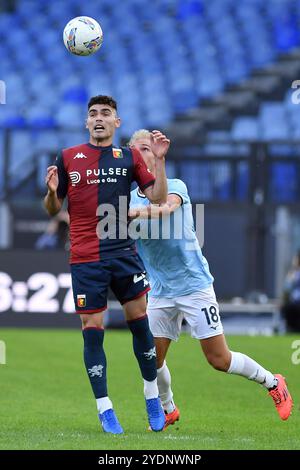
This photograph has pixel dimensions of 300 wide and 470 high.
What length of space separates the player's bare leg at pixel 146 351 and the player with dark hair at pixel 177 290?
33 centimetres

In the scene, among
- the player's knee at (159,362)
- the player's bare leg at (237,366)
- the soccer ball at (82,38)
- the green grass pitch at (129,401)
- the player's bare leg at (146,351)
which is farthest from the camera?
the soccer ball at (82,38)

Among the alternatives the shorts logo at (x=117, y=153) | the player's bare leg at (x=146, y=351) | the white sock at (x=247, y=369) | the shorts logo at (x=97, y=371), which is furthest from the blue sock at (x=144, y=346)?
the shorts logo at (x=117, y=153)

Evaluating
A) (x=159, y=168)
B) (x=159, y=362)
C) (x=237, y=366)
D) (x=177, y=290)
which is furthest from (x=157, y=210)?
(x=237, y=366)

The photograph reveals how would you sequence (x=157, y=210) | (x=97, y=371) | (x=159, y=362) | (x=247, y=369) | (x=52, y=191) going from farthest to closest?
(x=159, y=362) < (x=247, y=369) < (x=157, y=210) < (x=97, y=371) < (x=52, y=191)

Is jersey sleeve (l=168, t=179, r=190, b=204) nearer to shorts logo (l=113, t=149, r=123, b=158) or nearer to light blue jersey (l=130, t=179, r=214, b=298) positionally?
light blue jersey (l=130, t=179, r=214, b=298)

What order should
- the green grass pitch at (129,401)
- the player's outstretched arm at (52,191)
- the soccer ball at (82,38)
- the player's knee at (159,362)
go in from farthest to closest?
the soccer ball at (82,38), the player's knee at (159,362), the player's outstretched arm at (52,191), the green grass pitch at (129,401)

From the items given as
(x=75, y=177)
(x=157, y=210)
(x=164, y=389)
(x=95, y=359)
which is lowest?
(x=164, y=389)

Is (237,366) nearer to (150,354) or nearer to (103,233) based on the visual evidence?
(150,354)

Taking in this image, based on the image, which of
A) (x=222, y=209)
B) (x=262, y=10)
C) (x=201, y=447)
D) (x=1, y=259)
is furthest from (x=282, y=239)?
(x=201, y=447)

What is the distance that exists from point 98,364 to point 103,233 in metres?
0.88

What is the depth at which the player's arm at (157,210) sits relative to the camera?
7527 mm

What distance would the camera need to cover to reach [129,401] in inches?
369

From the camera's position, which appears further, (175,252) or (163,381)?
(163,381)

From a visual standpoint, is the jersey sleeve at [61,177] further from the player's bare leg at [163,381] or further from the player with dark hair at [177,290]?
the player's bare leg at [163,381]
